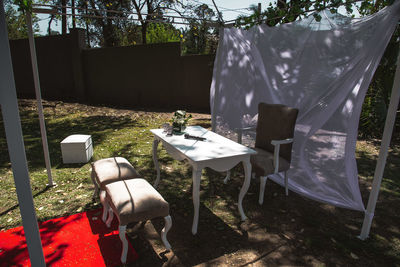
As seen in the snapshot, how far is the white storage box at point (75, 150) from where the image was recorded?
4504 millimetres

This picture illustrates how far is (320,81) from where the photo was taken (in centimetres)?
320

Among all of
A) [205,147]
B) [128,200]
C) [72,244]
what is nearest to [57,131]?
[72,244]

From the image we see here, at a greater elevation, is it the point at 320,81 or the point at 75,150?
the point at 320,81

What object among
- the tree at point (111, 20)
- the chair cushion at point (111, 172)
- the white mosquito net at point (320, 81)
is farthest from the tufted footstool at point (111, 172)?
the tree at point (111, 20)

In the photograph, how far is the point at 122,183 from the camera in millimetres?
2711

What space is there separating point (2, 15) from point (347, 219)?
3.61 m

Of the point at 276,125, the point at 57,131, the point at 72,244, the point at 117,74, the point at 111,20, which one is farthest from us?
the point at 111,20

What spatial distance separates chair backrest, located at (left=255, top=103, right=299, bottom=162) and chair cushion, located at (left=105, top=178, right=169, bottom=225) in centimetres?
178

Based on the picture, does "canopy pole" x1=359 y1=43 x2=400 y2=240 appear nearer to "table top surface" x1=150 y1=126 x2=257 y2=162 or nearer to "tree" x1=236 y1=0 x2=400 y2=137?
"tree" x1=236 y1=0 x2=400 y2=137

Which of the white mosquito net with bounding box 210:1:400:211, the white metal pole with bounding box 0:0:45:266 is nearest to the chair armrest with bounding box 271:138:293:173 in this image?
the white mosquito net with bounding box 210:1:400:211

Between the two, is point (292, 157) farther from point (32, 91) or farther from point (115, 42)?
point (115, 42)

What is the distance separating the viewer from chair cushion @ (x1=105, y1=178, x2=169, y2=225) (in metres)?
2.31

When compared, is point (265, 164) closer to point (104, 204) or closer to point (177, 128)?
point (177, 128)

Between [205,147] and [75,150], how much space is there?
2.57 m
